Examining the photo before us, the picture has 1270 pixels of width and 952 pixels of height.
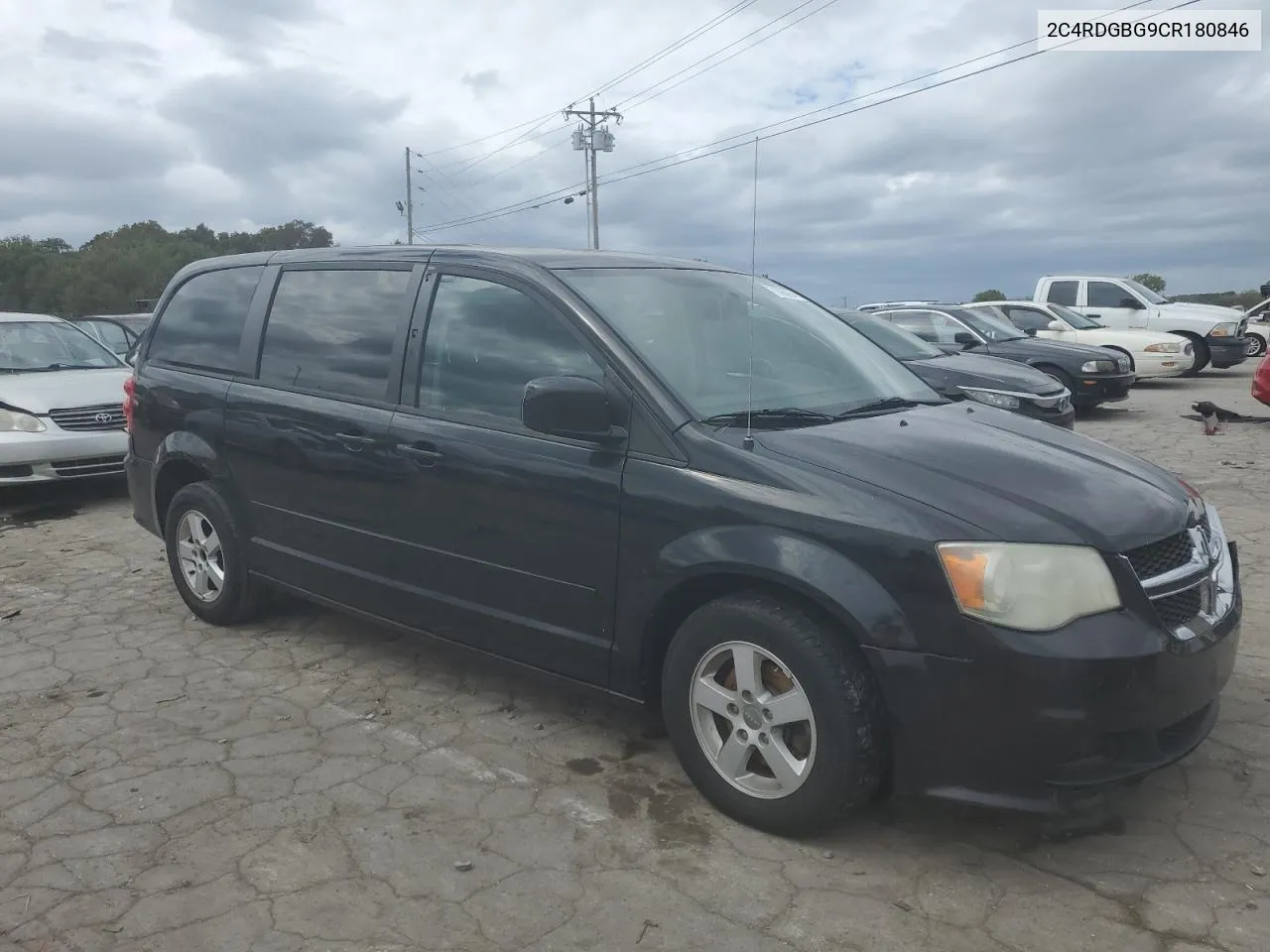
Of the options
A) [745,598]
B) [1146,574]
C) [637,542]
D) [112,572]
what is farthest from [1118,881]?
[112,572]

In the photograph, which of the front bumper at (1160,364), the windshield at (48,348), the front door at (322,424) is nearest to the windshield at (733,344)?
the front door at (322,424)

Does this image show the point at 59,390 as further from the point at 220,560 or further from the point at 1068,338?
the point at 1068,338

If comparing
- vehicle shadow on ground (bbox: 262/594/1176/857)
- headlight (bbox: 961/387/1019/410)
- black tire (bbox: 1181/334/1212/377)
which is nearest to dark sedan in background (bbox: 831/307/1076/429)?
headlight (bbox: 961/387/1019/410)

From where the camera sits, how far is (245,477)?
4.64 meters

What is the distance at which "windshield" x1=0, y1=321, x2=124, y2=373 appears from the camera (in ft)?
29.1

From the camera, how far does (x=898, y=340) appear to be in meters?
10.3

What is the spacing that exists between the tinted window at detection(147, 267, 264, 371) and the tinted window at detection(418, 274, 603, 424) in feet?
4.63

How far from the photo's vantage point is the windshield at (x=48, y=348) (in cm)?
888

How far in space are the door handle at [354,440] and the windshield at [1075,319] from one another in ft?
48.5

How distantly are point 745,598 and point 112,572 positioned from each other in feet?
15.4

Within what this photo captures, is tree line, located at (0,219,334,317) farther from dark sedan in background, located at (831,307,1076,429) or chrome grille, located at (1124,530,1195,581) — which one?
chrome grille, located at (1124,530,1195,581)

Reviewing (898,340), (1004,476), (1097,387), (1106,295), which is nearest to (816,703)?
(1004,476)

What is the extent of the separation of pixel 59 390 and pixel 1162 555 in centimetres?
823

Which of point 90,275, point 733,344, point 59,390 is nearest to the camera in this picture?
point 733,344
